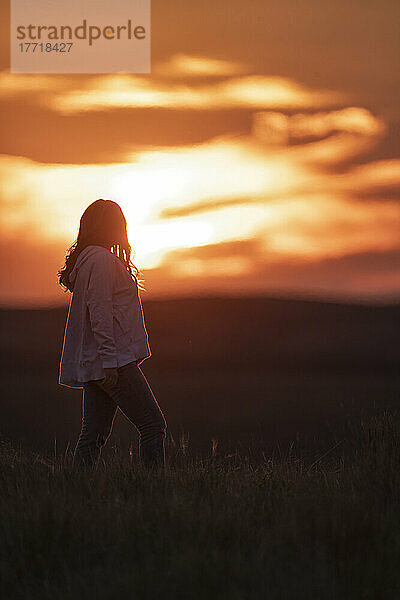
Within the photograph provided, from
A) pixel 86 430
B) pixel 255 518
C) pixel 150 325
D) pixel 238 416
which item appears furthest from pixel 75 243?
pixel 150 325

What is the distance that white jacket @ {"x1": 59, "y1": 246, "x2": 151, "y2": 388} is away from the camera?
214 inches

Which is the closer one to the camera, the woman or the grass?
the grass

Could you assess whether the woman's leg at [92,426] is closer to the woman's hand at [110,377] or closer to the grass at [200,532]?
the grass at [200,532]

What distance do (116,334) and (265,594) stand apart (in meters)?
2.41

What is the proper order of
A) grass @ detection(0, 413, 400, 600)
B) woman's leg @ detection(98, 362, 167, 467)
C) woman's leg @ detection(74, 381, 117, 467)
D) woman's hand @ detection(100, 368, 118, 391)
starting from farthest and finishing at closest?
woman's leg @ detection(74, 381, 117, 467) < woman's leg @ detection(98, 362, 167, 467) < woman's hand @ detection(100, 368, 118, 391) < grass @ detection(0, 413, 400, 600)

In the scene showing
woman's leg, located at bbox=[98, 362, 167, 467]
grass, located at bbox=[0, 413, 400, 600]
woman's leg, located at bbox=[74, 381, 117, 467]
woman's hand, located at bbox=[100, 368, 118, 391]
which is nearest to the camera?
grass, located at bbox=[0, 413, 400, 600]

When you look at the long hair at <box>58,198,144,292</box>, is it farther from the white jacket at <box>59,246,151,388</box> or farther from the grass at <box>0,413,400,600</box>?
the grass at <box>0,413,400,600</box>

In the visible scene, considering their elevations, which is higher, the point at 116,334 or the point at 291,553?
the point at 116,334

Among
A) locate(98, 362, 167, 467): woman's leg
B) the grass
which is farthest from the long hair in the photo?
the grass

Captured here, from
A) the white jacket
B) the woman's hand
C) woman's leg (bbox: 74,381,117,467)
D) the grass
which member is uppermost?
the white jacket

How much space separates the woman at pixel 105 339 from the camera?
18.0ft

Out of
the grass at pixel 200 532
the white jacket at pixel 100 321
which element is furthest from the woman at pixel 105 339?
the grass at pixel 200 532

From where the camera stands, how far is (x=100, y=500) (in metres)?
4.73

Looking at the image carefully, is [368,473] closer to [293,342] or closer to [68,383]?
[68,383]
